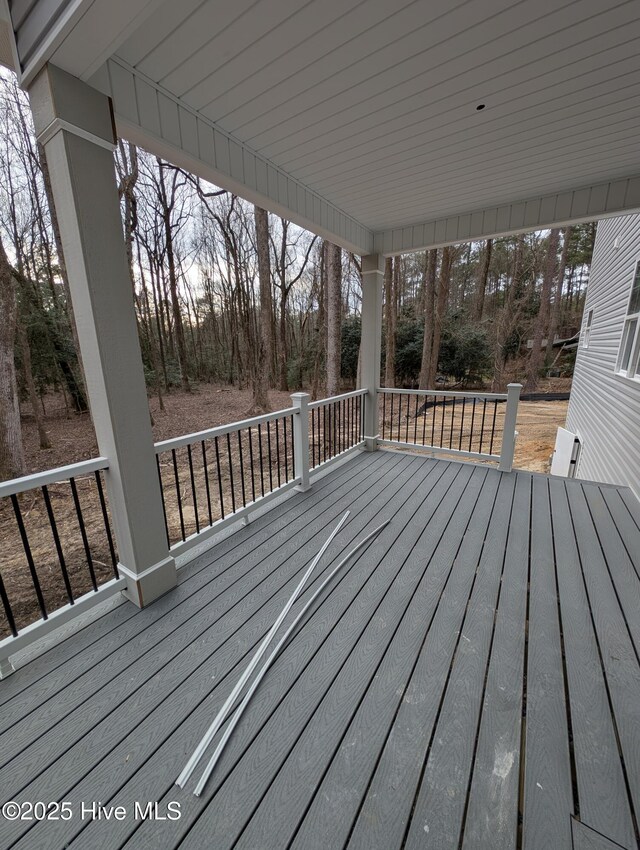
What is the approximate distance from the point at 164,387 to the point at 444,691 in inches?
550

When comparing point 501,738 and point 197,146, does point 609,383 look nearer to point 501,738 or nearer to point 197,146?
point 501,738

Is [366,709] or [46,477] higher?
[46,477]

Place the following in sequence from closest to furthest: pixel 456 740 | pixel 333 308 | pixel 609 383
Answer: pixel 456 740 → pixel 609 383 → pixel 333 308

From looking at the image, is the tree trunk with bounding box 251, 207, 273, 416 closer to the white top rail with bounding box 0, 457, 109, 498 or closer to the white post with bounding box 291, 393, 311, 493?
the white post with bounding box 291, 393, 311, 493

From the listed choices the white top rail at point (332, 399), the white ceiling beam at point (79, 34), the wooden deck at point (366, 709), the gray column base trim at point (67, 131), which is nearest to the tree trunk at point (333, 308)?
the white top rail at point (332, 399)

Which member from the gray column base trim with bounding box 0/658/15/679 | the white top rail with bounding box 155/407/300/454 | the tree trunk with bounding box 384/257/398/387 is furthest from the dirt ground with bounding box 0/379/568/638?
the tree trunk with bounding box 384/257/398/387

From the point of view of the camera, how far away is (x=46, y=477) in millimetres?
1552

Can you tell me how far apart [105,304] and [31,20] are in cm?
106

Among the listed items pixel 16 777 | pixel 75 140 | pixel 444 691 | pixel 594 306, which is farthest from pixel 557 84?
pixel 594 306

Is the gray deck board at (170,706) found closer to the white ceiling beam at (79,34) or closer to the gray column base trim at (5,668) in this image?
the gray column base trim at (5,668)

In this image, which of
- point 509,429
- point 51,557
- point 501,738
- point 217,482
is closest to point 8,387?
point 51,557

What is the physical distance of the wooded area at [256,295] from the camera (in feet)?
25.4

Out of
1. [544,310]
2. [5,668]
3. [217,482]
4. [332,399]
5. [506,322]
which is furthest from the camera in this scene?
[544,310]

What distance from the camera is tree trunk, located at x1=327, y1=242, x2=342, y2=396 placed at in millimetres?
6941
